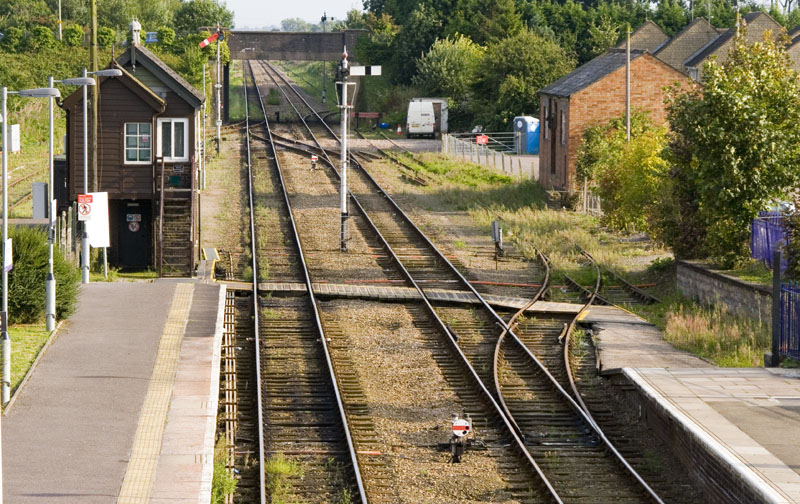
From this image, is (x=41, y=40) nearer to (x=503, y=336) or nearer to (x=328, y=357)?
(x=503, y=336)

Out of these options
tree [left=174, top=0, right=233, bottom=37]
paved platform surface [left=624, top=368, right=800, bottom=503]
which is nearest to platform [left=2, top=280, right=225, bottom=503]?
paved platform surface [left=624, top=368, right=800, bottom=503]

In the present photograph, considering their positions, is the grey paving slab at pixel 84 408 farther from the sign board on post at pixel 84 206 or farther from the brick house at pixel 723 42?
the brick house at pixel 723 42

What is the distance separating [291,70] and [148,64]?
127466 mm

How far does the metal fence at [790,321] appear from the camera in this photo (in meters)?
18.1

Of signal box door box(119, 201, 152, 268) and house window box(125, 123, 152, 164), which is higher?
house window box(125, 123, 152, 164)

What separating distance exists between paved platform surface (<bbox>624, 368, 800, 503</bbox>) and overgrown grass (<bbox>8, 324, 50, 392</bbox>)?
346 inches

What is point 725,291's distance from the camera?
76.5ft

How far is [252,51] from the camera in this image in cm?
8462

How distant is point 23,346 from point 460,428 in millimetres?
7719

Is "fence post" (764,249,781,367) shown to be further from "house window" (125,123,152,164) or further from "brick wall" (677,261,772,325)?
"house window" (125,123,152,164)

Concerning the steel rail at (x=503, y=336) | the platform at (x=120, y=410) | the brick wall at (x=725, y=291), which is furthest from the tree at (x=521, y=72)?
the platform at (x=120, y=410)

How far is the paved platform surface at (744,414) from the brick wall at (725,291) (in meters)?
4.40

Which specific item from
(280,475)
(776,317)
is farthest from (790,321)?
(280,475)

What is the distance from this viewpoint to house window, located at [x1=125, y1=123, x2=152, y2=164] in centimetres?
2964
